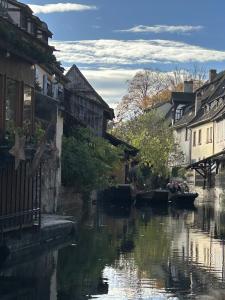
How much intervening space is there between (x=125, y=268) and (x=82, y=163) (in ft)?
63.8

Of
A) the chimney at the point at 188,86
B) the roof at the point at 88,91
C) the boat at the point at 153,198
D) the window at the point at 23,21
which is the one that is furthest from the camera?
the chimney at the point at 188,86

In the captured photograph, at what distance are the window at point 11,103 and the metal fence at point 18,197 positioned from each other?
1.63 m

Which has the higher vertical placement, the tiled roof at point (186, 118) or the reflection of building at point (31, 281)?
the tiled roof at point (186, 118)

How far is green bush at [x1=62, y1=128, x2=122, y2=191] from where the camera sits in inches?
1464

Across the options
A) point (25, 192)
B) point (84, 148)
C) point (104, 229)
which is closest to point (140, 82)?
point (84, 148)

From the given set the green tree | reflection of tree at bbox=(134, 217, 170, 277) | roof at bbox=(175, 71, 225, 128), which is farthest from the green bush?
roof at bbox=(175, 71, 225, 128)

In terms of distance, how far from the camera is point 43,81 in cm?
3725

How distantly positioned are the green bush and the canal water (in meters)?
7.89

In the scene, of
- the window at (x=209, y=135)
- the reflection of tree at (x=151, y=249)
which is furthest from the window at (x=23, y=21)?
the window at (x=209, y=135)

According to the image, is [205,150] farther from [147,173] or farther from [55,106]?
[55,106]

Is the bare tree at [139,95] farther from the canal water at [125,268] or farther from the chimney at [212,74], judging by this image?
the canal water at [125,268]

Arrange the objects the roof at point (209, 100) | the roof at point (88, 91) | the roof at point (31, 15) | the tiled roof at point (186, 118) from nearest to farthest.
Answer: the roof at point (31, 15), the roof at point (88, 91), the roof at point (209, 100), the tiled roof at point (186, 118)

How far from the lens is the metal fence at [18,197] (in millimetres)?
20500

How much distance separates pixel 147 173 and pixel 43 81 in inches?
1420
